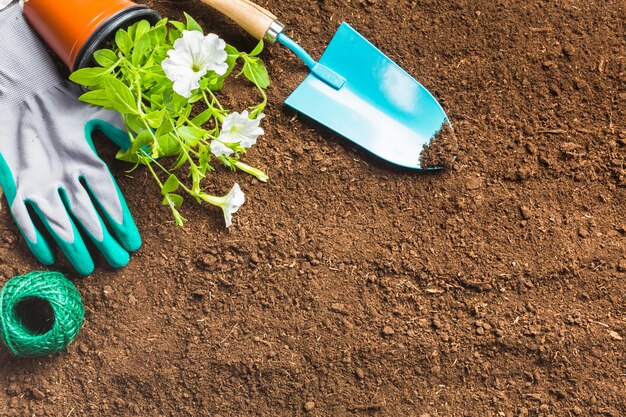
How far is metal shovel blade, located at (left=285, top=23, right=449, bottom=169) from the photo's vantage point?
1589 millimetres

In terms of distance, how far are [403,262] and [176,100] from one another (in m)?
0.69

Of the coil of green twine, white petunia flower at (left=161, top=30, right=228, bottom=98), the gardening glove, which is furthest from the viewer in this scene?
the gardening glove

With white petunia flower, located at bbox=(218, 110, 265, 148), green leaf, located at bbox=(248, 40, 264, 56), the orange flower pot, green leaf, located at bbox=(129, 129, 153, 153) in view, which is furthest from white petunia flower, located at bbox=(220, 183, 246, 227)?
the orange flower pot

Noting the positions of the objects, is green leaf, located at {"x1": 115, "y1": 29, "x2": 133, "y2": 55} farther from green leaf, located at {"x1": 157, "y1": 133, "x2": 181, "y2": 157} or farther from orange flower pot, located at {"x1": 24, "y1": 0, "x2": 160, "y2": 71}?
green leaf, located at {"x1": 157, "y1": 133, "x2": 181, "y2": 157}

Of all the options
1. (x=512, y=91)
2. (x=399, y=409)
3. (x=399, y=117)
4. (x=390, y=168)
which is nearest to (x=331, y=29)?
(x=399, y=117)

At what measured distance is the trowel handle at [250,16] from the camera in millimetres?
1515

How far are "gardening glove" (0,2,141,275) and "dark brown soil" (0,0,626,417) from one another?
7cm

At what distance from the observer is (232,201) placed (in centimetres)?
147

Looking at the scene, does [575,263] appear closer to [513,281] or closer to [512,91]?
[513,281]

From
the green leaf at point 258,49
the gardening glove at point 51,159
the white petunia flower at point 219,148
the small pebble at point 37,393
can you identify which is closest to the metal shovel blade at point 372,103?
the green leaf at point 258,49

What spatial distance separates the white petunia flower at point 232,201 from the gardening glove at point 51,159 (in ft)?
0.84

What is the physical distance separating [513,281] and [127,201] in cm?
102

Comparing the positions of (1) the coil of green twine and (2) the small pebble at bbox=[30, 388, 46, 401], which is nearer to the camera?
(1) the coil of green twine

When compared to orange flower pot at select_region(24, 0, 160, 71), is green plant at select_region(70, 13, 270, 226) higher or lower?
lower
